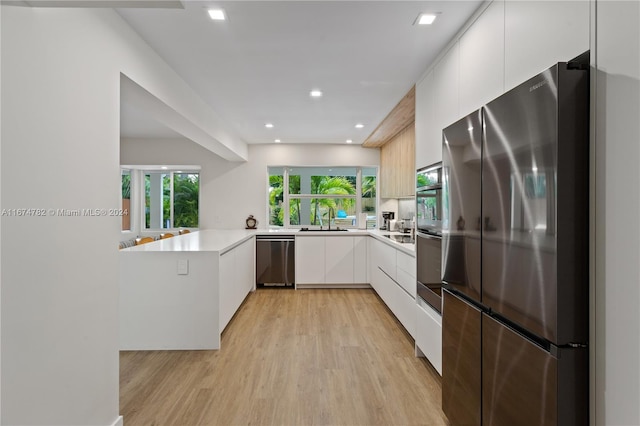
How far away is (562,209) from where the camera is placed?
104cm

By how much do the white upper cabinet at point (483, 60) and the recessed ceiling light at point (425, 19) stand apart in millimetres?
226

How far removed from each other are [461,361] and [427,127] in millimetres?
1771

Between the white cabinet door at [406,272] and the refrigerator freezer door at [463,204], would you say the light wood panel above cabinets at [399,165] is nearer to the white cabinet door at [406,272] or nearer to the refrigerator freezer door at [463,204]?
the white cabinet door at [406,272]

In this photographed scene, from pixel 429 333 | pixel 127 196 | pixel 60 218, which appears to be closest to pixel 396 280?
pixel 429 333

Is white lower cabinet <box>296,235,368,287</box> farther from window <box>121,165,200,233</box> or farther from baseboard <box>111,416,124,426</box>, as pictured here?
baseboard <box>111,416,124,426</box>

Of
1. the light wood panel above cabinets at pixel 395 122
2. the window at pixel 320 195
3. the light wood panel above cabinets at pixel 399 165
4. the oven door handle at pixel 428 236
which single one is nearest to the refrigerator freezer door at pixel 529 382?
the oven door handle at pixel 428 236

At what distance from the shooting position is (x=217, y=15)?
1.88m

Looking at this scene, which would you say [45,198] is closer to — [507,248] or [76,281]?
[76,281]

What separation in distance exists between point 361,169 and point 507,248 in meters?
4.87

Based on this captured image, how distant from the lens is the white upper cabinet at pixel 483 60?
1.63 m

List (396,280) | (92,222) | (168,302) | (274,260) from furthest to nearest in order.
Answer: (274,260) < (396,280) < (168,302) < (92,222)

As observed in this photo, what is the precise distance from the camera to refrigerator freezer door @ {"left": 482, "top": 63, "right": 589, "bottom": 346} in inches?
41.1

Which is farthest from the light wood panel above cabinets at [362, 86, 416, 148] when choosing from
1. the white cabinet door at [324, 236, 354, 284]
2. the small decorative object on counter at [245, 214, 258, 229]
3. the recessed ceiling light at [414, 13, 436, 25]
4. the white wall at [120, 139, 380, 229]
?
the small decorative object on counter at [245, 214, 258, 229]

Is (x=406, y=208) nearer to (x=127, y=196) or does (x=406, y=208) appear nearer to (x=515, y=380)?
(x=515, y=380)
